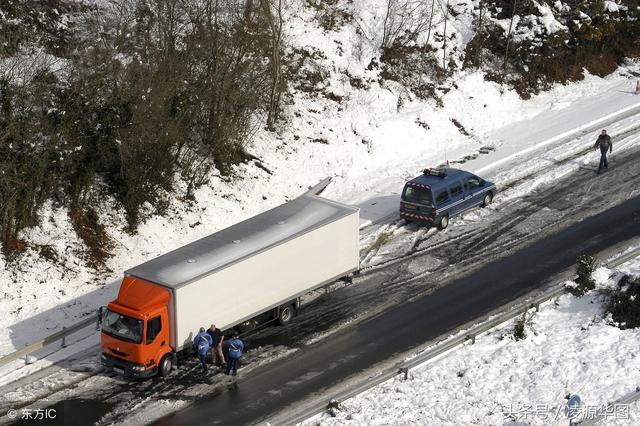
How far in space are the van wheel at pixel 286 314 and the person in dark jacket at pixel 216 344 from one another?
2.35m

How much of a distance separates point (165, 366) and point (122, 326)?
5.24 feet

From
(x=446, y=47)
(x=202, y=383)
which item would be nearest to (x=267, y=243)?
(x=202, y=383)

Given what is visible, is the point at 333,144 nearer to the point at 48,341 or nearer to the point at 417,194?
the point at 417,194

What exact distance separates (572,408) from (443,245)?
11.0 m

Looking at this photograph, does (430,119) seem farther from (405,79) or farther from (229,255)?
(229,255)

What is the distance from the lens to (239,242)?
Answer: 2484cm

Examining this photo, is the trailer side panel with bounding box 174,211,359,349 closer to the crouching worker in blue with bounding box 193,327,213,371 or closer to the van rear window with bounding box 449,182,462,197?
the crouching worker in blue with bounding box 193,327,213,371

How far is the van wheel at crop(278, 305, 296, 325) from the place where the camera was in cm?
2611

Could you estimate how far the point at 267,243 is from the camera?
2478cm

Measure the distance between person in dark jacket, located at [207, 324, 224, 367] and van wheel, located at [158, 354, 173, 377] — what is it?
1188 mm

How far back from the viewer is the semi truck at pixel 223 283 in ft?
76.2

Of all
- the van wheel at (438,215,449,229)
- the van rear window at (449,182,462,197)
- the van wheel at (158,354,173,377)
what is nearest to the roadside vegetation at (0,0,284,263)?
the van wheel at (158,354,173,377)

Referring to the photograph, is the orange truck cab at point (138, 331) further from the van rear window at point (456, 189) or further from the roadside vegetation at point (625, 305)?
the van rear window at point (456, 189)

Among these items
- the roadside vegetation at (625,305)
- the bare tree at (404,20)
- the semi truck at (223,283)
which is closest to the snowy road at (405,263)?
the semi truck at (223,283)
